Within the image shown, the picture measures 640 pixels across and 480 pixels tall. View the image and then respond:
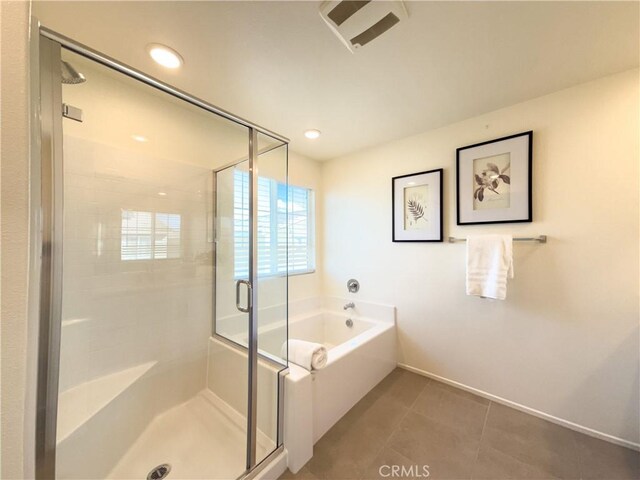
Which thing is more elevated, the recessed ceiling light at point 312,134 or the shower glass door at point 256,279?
the recessed ceiling light at point 312,134

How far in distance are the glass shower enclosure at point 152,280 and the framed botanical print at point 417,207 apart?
1.15 m

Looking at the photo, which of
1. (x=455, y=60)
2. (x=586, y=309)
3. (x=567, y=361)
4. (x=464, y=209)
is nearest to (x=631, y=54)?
(x=455, y=60)

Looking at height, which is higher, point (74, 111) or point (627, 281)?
point (74, 111)

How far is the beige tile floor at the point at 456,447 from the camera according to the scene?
1.36 metres

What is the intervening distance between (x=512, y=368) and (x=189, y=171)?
9.78 feet

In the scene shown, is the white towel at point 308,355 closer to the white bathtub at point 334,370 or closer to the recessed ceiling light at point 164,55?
the white bathtub at point 334,370

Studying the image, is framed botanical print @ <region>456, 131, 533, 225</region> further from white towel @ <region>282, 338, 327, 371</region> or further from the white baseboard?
white towel @ <region>282, 338, 327, 371</region>

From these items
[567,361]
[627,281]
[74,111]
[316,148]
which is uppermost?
[316,148]

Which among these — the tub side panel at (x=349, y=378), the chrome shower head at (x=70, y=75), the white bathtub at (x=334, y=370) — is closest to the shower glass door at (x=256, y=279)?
the white bathtub at (x=334, y=370)

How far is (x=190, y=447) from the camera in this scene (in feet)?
5.17

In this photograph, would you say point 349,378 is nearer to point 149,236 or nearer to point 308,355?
point 308,355

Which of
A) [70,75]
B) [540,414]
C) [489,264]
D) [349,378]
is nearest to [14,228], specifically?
[70,75]

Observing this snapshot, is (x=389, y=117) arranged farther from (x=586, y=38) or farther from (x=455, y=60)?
(x=586, y=38)

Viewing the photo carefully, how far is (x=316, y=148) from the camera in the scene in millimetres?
2686
